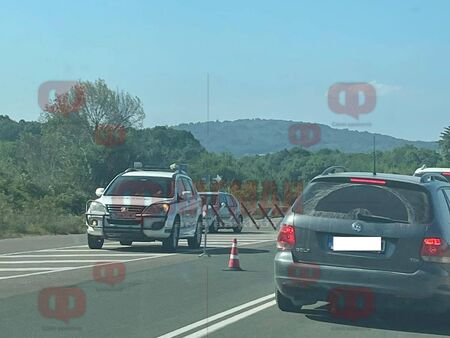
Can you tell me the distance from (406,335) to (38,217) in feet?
71.5

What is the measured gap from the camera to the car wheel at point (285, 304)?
1027cm

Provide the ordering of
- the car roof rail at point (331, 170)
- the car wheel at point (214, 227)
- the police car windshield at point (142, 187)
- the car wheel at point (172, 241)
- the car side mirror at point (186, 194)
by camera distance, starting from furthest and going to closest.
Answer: the car wheel at point (214, 227)
the car side mirror at point (186, 194)
the police car windshield at point (142, 187)
the car wheel at point (172, 241)
the car roof rail at point (331, 170)

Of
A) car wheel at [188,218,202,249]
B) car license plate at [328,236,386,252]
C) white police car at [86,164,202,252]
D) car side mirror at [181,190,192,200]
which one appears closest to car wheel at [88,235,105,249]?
white police car at [86,164,202,252]

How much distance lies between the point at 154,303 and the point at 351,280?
9.70ft

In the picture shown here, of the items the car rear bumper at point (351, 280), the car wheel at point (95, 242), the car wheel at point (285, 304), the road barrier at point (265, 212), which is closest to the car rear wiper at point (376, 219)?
the car rear bumper at point (351, 280)

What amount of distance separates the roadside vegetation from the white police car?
4.80 meters

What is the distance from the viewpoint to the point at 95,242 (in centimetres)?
1988

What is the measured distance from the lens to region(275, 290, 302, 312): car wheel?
10266 mm

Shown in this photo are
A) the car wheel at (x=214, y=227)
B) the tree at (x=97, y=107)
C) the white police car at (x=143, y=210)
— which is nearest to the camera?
the white police car at (x=143, y=210)

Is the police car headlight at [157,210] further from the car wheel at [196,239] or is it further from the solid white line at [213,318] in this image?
the solid white line at [213,318]

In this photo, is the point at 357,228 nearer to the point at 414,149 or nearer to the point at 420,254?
the point at 420,254

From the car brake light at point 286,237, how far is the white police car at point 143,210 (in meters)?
9.39

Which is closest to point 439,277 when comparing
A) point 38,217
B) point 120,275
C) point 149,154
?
point 120,275

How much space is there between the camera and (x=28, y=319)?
9.67 m
